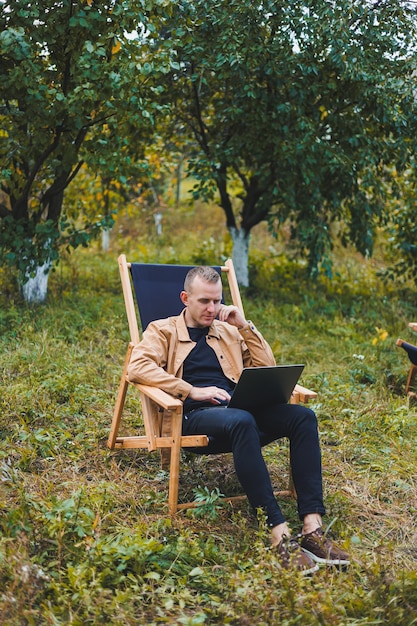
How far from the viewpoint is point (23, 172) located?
6.29 m

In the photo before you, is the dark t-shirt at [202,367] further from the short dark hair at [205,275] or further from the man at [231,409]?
the short dark hair at [205,275]

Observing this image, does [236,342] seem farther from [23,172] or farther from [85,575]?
[23,172]

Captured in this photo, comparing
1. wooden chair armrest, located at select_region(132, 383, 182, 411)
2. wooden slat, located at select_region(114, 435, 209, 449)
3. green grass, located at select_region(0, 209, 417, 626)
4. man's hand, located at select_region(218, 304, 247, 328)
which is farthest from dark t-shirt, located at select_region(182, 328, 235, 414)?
green grass, located at select_region(0, 209, 417, 626)

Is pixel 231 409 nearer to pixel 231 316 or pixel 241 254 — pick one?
pixel 231 316

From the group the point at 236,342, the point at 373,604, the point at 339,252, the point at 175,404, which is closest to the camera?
the point at 373,604

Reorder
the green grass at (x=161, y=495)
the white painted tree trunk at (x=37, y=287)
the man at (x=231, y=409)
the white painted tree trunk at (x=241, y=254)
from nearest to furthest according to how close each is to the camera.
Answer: the green grass at (x=161, y=495) → the man at (x=231, y=409) → the white painted tree trunk at (x=37, y=287) → the white painted tree trunk at (x=241, y=254)

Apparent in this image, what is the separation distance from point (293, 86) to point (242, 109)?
54cm

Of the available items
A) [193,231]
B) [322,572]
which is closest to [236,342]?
[322,572]

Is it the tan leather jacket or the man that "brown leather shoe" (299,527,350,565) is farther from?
the tan leather jacket

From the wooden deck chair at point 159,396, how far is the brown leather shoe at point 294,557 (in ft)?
1.79

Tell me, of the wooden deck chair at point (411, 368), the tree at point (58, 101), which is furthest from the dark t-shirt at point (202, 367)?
the tree at point (58, 101)

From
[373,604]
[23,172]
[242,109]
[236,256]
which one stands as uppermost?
[242,109]

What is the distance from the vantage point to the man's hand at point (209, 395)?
11.3 ft

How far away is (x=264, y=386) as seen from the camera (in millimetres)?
3316
